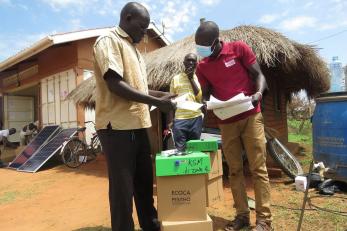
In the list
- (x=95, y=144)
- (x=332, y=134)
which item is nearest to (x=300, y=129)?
(x=95, y=144)

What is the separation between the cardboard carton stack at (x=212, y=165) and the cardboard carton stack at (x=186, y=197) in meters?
1.05

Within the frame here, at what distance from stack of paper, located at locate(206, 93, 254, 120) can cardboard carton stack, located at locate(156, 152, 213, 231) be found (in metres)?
0.43

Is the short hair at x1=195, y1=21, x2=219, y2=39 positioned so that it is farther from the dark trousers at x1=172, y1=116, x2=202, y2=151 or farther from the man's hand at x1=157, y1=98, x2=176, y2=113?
the dark trousers at x1=172, y1=116, x2=202, y2=151

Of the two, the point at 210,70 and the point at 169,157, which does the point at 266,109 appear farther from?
the point at 169,157

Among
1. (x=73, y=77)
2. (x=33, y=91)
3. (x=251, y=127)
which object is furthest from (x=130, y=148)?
(x=33, y=91)

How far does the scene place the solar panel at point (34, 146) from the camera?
10016 mm

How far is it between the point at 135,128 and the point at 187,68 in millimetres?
2387

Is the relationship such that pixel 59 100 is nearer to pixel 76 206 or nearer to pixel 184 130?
pixel 76 206

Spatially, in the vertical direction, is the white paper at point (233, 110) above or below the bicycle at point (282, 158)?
above

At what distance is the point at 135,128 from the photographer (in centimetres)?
276

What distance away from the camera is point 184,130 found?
479 centimetres

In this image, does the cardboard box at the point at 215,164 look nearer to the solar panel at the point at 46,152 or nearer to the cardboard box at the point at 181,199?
the cardboard box at the point at 181,199

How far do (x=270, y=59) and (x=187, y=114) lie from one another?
5.89 feet

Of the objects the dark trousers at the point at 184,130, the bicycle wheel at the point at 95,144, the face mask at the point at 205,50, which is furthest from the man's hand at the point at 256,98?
the bicycle wheel at the point at 95,144
